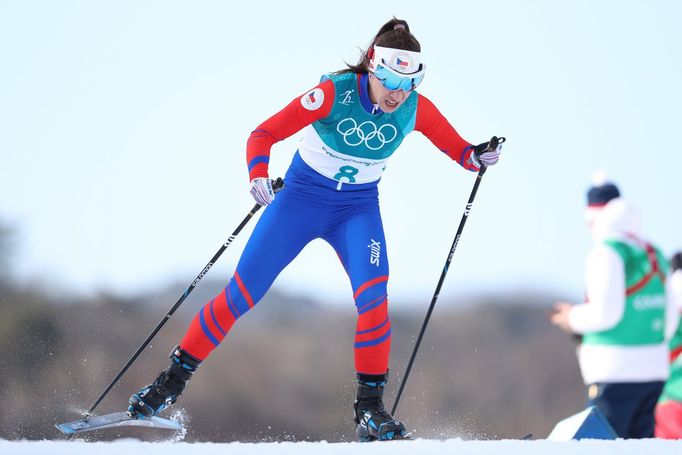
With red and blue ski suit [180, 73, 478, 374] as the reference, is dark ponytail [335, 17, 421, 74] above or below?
above

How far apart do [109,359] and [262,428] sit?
17929 mm

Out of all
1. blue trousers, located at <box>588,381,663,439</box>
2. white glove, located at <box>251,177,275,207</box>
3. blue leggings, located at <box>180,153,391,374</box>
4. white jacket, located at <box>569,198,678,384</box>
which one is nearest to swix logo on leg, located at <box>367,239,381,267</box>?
blue leggings, located at <box>180,153,391,374</box>

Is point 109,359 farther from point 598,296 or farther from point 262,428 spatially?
point 262,428

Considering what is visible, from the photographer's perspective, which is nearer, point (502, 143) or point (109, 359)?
point (502, 143)

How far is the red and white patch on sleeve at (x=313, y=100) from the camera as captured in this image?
4.32m

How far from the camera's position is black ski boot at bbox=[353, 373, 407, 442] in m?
4.25

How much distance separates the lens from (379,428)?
4188 millimetres

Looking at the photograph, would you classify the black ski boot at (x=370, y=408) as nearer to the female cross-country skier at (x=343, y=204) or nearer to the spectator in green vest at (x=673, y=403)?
the female cross-country skier at (x=343, y=204)

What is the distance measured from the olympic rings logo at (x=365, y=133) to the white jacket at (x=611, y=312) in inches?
43.8

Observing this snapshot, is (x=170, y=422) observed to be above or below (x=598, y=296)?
below

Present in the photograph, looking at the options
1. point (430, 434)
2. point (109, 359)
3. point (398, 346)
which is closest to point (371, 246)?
point (430, 434)

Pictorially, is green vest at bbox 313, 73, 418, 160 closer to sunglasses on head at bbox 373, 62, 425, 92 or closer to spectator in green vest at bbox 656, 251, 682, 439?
sunglasses on head at bbox 373, 62, 425, 92

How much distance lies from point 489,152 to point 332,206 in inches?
35.0

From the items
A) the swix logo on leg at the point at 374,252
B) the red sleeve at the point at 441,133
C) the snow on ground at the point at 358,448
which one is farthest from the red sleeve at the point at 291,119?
the snow on ground at the point at 358,448
